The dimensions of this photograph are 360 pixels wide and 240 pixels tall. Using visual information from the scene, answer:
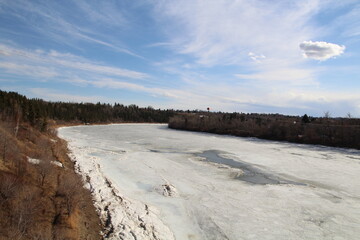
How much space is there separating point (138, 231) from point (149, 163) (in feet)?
29.3

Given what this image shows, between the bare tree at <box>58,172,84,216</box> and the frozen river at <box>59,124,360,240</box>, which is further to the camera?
the frozen river at <box>59,124,360,240</box>

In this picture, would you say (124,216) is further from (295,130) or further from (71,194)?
(295,130)

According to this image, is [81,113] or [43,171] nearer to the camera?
[43,171]

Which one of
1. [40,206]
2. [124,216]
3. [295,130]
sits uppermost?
[295,130]

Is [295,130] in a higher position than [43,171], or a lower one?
higher

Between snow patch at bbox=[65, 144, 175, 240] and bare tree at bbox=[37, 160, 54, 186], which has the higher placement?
bare tree at bbox=[37, 160, 54, 186]

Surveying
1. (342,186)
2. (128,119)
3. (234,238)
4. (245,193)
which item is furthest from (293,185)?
(128,119)

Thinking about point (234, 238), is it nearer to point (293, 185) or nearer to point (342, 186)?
point (293, 185)

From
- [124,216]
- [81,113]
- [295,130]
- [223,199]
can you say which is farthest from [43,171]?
[81,113]

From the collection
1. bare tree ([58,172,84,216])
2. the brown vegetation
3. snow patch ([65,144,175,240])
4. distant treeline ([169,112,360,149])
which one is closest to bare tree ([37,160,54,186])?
the brown vegetation

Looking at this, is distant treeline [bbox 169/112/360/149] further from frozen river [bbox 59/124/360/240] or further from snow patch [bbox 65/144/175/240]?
snow patch [bbox 65/144/175/240]

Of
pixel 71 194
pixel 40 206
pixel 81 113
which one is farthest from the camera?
pixel 81 113

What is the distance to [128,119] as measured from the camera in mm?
95875

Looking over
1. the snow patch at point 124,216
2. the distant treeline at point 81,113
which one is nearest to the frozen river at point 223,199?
the snow patch at point 124,216
